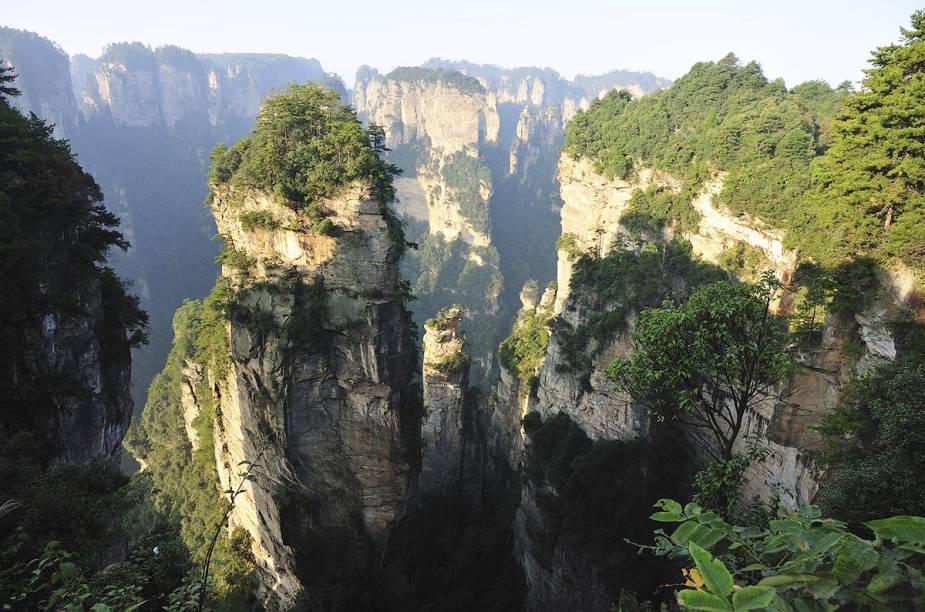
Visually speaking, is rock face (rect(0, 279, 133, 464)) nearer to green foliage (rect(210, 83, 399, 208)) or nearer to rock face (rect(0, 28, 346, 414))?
green foliage (rect(210, 83, 399, 208))

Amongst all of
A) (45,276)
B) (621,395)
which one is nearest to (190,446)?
(45,276)

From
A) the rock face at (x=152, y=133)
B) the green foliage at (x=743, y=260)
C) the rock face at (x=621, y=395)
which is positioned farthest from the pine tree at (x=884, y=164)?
the rock face at (x=152, y=133)

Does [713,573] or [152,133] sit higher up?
[152,133]

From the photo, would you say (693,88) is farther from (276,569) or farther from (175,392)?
(175,392)

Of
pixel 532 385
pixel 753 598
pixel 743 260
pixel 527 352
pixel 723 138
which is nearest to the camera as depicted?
pixel 753 598

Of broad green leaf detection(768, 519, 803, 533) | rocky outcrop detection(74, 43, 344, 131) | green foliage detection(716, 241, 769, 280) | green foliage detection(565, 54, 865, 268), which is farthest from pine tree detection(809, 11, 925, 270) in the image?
rocky outcrop detection(74, 43, 344, 131)

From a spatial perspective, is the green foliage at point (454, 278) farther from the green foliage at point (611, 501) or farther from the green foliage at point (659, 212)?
the green foliage at point (611, 501)

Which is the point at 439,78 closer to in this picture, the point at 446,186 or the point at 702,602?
the point at 446,186
